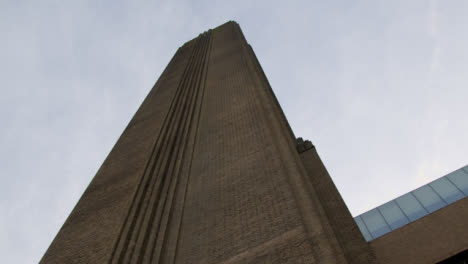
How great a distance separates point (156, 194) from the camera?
594cm

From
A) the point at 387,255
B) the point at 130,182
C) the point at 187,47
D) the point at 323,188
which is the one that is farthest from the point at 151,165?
the point at 187,47

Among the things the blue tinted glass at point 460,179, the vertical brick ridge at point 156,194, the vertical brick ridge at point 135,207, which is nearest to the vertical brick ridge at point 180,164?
the vertical brick ridge at point 156,194

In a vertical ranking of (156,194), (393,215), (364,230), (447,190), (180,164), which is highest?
(180,164)

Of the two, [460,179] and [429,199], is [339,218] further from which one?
[460,179]

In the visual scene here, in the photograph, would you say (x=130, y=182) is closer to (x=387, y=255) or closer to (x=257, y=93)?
(x=257, y=93)

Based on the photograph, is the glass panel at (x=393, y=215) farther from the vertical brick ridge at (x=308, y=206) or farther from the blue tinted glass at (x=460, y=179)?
the vertical brick ridge at (x=308, y=206)

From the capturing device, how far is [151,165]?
6988 millimetres

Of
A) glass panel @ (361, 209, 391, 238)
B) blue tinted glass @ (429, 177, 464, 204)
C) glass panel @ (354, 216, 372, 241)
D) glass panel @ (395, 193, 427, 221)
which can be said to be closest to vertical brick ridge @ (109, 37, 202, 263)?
glass panel @ (354, 216, 372, 241)

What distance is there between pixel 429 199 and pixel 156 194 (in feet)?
26.5

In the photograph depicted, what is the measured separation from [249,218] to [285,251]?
0.88 m

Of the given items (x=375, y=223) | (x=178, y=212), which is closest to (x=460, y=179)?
(x=375, y=223)

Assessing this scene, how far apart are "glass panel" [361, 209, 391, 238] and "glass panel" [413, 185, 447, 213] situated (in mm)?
1202

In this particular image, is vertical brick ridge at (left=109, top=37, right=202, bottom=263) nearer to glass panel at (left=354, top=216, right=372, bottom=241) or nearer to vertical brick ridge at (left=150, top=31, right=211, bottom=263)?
vertical brick ridge at (left=150, top=31, right=211, bottom=263)

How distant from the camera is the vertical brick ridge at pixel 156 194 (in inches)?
185
